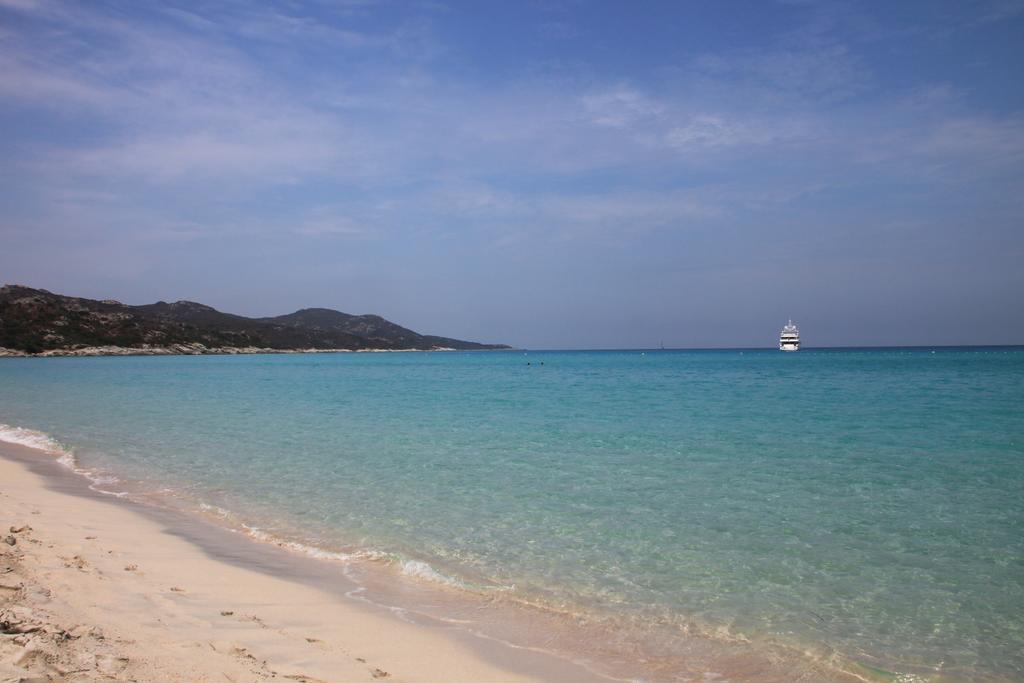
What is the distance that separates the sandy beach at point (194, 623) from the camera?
413cm

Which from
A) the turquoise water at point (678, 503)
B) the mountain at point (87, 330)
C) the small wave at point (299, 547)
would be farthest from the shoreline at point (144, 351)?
the small wave at point (299, 547)

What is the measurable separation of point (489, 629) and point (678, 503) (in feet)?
18.1

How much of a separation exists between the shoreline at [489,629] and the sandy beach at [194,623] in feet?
0.11

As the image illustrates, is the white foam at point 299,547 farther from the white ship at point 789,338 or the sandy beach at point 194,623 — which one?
the white ship at point 789,338

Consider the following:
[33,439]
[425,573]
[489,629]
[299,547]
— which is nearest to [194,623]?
[489,629]

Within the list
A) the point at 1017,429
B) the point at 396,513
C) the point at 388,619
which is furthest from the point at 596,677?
the point at 1017,429

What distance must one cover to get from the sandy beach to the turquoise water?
5.27ft

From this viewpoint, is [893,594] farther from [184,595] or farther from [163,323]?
[163,323]

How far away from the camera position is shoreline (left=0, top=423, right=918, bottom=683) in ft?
17.2

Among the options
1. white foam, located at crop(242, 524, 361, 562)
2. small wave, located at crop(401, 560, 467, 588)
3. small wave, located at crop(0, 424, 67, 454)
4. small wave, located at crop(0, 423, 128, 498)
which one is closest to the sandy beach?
white foam, located at crop(242, 524, 361, 562)

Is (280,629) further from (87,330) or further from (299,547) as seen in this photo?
(87,330)

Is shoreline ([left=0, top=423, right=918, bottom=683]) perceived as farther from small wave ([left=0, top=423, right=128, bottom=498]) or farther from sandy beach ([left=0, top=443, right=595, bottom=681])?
small wave ([left=0, top=423, right=128, bottom=498])

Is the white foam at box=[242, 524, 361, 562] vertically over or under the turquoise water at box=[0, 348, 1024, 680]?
under

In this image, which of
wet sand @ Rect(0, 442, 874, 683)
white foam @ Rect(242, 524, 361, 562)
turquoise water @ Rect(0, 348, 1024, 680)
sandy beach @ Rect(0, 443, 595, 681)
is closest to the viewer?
sandy beach @ Rect(0, 443, 595, 681)
